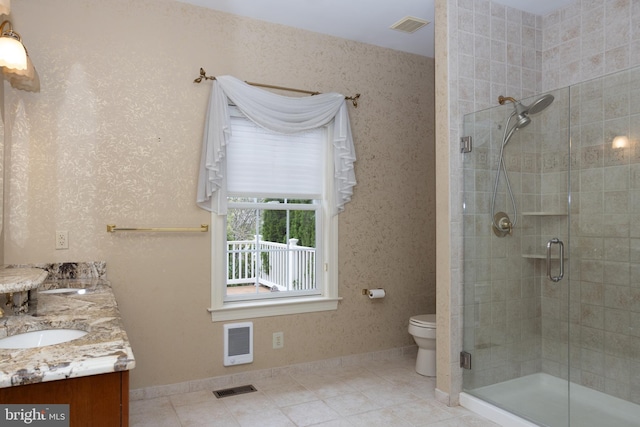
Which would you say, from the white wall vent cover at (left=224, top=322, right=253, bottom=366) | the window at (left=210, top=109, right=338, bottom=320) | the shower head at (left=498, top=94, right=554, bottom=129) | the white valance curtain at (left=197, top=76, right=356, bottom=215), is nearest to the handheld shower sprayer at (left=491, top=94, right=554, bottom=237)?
the shower head at (left=498, top=94, right=554, bottom=129)

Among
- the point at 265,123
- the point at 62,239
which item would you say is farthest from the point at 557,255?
the point at 62,239

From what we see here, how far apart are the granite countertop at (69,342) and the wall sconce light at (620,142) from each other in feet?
8.08

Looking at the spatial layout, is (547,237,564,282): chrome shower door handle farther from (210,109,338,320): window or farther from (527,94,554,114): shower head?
(210,109,338,320): window

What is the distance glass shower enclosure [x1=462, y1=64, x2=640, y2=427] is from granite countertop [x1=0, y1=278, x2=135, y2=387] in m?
2.13

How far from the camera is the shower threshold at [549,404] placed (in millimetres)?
2361

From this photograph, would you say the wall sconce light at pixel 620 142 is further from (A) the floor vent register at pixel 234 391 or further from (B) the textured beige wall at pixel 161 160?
(A) the floor vent register at pixel 234 391

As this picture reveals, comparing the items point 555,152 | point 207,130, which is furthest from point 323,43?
point 555,152

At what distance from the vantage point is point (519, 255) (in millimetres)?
2766

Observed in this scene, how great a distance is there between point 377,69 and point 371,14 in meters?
0.62

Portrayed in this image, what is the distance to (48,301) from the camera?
2.03 m

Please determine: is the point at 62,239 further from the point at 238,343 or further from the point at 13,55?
the point at 238,343

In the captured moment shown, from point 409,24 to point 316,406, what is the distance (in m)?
2.74

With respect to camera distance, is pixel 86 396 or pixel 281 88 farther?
pixel 281 88

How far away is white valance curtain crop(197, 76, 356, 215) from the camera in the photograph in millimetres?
3061
